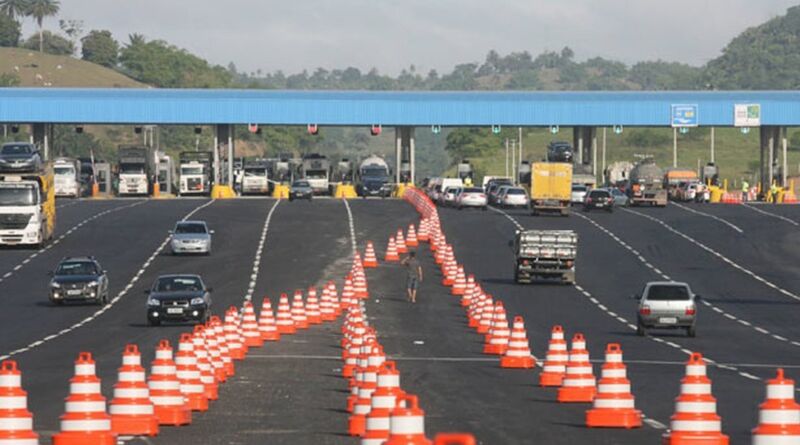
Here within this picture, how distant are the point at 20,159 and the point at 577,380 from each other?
160ft

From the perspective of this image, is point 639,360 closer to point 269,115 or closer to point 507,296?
point 507,296

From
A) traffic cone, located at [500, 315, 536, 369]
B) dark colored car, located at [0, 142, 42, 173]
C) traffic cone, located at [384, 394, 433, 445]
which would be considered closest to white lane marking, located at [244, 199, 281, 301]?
dark colored car, located at [0, 142, 42, 173]

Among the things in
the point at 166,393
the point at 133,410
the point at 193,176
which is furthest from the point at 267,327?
the point at 193,176

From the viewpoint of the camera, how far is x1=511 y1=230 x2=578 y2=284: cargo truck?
2386 inches

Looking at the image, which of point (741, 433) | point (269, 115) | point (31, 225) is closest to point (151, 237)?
point (31, 225)

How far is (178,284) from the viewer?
45469mm

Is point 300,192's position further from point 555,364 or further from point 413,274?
point 555,364

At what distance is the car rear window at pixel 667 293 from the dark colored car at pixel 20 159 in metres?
33.8

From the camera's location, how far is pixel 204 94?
121m

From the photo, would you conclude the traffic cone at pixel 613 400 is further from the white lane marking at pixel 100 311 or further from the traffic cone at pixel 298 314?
the traffic cone at pixel 298 314

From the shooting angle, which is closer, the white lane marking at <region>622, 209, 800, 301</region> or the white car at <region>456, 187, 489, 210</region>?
the white lane marking at <region>622, 209, 800, 301</region>

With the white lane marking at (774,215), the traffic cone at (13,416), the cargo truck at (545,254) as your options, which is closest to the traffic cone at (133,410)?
the traffic cone at (13,416)

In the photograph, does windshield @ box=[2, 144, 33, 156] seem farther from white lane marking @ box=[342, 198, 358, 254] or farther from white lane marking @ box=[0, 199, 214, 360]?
white lane marking @ box=[342, 198, 358, 254]

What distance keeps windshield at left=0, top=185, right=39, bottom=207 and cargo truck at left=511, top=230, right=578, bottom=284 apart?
61.5 feet
